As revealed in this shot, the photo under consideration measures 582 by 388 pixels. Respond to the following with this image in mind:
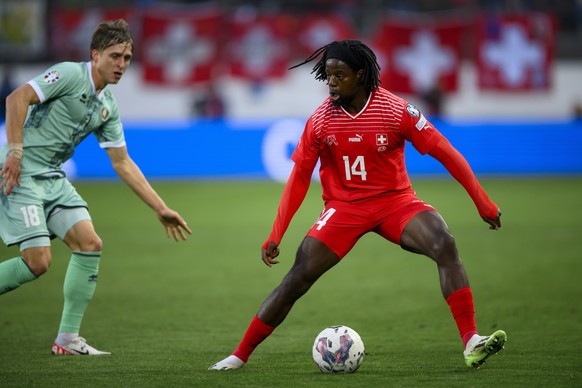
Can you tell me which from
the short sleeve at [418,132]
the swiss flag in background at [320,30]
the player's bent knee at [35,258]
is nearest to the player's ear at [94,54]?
the player's bent knee at [35,258]

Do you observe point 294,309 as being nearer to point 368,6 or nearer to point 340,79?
point 340,79

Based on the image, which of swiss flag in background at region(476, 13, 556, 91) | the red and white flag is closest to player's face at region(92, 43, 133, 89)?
the red and white flag

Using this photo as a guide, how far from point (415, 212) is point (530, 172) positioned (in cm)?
1682

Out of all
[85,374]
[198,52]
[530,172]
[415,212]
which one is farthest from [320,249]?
[198,52]

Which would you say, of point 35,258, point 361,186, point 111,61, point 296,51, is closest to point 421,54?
point 296,51

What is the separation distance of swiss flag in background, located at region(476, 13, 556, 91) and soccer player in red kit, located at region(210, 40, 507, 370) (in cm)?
2150

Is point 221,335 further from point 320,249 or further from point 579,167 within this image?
point 579,167

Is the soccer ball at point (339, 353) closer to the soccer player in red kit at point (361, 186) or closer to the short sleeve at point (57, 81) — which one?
the soccer player in red kit at point (361, 186)

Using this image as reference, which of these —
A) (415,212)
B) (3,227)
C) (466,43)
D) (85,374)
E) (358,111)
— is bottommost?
(466,43)

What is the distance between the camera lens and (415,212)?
6.56 metres

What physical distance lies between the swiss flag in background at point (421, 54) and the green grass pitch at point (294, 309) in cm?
1028

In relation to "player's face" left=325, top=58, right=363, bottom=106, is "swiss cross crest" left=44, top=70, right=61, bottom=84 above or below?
below

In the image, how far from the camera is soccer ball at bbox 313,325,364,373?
6.37 meters

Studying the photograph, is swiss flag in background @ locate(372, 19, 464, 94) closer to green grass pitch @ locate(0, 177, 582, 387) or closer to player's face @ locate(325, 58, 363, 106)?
green grass pitch @ locate(0, 177, 582, 387)
